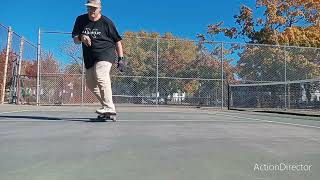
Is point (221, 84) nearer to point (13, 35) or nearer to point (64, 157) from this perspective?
point (13, 35)

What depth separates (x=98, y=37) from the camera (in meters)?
6.39

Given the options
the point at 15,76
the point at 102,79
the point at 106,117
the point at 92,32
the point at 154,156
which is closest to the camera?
the point at 154,156

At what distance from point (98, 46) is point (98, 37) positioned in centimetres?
13

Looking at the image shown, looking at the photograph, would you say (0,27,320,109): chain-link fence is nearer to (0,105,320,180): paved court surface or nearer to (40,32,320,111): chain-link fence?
(40,32,320,111): chain-link fence

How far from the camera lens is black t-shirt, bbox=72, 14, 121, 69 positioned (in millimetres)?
6367

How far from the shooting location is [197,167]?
2.85m

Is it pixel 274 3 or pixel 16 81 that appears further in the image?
pixel 274 3

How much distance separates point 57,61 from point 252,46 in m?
7.89

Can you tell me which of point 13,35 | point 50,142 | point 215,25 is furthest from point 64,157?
point 215,25

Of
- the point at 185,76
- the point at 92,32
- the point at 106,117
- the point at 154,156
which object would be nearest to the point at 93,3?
the point at 92,32

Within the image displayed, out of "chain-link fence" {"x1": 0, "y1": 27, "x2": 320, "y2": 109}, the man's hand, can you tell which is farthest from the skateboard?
"chain-link fence" {"x1": 0, "y1": 27, "x2": 320, "y2": 109}

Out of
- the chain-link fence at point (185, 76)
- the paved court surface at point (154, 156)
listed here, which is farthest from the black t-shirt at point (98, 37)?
the chain-link fence at point (185, 76)

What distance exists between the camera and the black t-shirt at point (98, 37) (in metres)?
6.37

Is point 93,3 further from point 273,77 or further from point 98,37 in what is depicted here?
point 273,77
